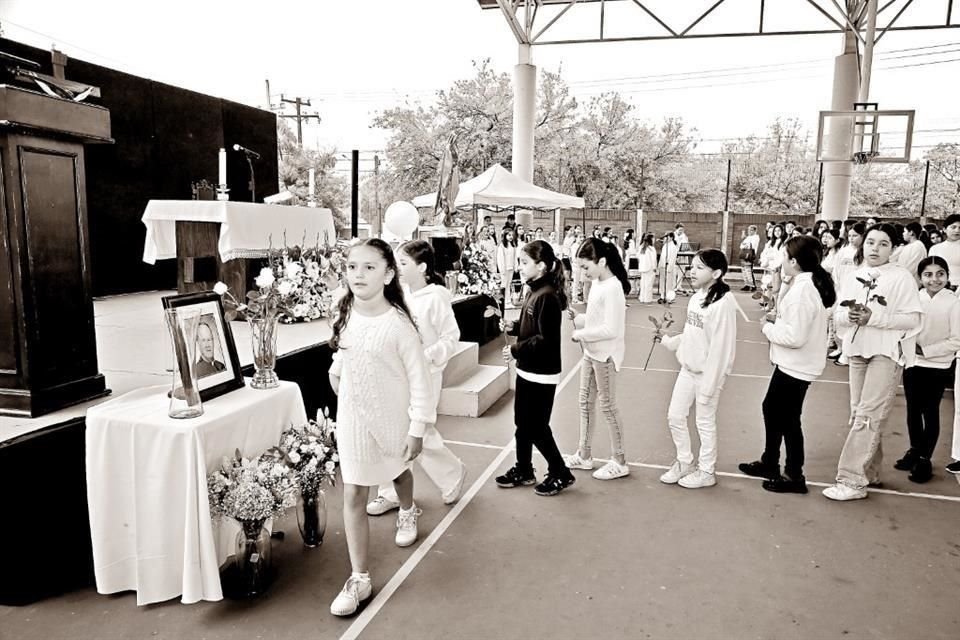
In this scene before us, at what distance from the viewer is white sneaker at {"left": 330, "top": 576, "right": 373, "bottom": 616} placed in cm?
279

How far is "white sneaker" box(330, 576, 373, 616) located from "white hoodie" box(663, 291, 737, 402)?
2323 millimetres

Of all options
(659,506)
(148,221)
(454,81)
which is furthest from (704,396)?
(454,81)

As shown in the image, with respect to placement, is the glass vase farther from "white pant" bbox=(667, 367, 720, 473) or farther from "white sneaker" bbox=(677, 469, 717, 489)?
"white sneaker" bbox=(677, 469, 717, 489)

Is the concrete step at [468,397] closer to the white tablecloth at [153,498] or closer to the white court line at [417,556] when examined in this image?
the white court line at [417,556]

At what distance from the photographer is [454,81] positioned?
2762 cm

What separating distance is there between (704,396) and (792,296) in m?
0.78

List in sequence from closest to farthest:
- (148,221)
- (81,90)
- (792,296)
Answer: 1. (81,90)
2. (792,296)
3. (148,221)

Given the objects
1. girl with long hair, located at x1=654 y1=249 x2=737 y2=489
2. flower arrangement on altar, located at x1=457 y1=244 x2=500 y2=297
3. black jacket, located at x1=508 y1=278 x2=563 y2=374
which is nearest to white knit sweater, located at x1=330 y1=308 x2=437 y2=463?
black jacket, located at x1=508 y1=278 x2=563 y2=374

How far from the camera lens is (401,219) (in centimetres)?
661

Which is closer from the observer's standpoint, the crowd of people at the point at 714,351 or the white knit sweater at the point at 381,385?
the white knit sweater at the point at 381,385

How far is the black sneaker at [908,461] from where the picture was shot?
4617 mm

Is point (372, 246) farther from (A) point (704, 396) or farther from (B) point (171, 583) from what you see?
(A) point (704, 396)

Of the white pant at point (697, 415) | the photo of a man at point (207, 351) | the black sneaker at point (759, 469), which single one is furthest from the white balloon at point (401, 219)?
the black sneaker at point (759, 469)

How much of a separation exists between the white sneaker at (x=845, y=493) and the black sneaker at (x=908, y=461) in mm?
754
